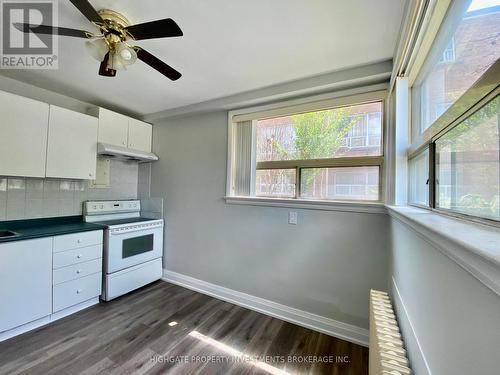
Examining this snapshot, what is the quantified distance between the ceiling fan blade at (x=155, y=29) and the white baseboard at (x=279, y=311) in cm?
247

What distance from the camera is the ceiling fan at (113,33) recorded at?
1190 mm

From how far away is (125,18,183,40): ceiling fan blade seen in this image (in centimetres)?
117

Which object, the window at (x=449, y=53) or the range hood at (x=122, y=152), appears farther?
the range hood at (x=122, y=152)

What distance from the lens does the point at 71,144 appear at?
236 centimetres

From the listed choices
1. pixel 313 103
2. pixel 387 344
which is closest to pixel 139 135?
pixel 313 103

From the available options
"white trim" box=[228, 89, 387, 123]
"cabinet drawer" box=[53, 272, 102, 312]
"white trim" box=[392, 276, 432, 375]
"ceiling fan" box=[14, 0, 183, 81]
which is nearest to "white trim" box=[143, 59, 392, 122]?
"white trim" box=[228, 89, 387, 123]

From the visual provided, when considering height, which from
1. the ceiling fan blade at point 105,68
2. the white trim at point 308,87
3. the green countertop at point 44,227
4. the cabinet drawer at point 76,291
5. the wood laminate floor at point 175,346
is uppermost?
the white trim at point 308,87

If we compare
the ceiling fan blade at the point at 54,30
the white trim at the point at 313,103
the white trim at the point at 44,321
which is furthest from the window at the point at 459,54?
the white trim at the point at 44,321

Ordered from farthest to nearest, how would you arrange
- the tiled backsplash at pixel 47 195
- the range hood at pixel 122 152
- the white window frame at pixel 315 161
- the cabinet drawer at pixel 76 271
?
the range hood at pixel 122 152 < the tiled backsplash at pixel 47 195 < the cabinet drawer at pixel 76 271 < the white window frame at pixel 315 161

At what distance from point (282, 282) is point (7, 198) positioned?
9.68 ft

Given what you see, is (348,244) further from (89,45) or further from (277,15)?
(89,45)

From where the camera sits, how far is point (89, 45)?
143 cm

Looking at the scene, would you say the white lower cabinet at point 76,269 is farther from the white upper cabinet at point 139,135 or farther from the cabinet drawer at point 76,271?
the white upper cabinet at point 139,135

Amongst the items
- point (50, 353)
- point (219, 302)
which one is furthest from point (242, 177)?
point (50, 353)
